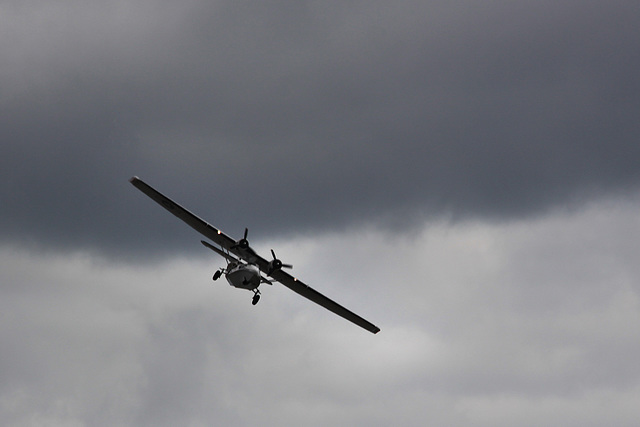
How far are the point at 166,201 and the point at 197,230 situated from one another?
195 inches

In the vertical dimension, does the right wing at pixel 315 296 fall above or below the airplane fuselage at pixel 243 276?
above

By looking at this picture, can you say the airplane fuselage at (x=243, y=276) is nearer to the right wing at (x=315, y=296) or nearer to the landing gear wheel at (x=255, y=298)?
the landing gear wheel at (x=255, y=298)

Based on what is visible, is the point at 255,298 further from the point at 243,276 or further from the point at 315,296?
the point at 315,296

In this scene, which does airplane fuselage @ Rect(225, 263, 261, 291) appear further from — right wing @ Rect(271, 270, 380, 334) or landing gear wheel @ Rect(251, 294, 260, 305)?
right wing @ Rect(271, 270, 380, 334)

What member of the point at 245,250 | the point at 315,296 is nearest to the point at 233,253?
the point at 245,250

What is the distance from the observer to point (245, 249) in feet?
289

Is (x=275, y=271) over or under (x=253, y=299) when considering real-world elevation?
over

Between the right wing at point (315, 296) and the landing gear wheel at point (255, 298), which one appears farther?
the right wing at point (315, 296)

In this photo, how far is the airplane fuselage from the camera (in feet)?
284

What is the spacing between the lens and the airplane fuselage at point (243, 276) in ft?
284

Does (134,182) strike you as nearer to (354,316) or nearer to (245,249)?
(245,249)

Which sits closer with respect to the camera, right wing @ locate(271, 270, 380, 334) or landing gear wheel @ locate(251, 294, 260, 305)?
landing gear wheel @ locate(251, 294, 260, 305)

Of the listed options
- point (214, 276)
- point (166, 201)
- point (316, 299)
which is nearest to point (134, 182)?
point (166, 201)

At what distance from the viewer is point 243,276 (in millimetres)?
86562
